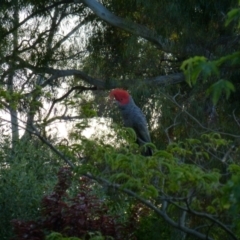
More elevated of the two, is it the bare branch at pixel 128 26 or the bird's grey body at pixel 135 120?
the bare branch at pixel 128 26

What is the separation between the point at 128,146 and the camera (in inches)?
251

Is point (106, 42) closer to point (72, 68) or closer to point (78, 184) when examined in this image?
point (72, 68)

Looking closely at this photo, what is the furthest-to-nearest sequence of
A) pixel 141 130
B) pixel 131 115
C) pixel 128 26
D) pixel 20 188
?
1. pixel 128 26
2. pixel 131 115
3. pixel 141 130
4. pixel 20 188

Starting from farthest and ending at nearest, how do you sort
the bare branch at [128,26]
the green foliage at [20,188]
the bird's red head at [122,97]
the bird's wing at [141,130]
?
the bare branch at [128,26]
the bird's red head at [122,97]
the bird's wing at [141,130]
the green foliage at [20,188]

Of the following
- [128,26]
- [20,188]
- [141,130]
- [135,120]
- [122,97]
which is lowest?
[20,188]

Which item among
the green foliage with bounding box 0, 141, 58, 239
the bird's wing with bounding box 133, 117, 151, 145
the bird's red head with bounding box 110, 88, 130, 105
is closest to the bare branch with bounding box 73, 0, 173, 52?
the bird's red head with bounding box 110, 88, 130, 105

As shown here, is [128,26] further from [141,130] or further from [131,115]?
[141,130]

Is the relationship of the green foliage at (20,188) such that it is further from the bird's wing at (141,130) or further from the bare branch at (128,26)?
the bare branch at (128,26)

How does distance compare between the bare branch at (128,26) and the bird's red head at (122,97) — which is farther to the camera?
the bare branch at (128,26)

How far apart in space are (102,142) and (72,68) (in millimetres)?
7254

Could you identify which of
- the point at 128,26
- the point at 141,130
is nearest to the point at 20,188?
the point at 141,130

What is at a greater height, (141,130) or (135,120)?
(135,120)

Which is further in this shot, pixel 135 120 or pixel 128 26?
pixel 128 26

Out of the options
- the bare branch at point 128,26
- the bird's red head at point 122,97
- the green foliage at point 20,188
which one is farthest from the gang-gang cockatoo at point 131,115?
the bare branch at point 128,26
